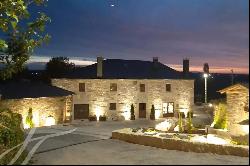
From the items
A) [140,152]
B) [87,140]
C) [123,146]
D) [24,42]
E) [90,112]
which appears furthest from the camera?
[90,112]

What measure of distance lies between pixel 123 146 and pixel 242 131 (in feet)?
24.0

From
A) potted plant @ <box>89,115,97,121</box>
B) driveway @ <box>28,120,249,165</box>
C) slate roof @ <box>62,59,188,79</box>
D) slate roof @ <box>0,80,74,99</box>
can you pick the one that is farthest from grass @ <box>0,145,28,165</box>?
slate roof @ <box>62,59,188,79</box>

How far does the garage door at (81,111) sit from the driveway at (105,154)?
36.1 ft

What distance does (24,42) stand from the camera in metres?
16.8

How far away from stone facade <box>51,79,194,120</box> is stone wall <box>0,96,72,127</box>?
2939mm

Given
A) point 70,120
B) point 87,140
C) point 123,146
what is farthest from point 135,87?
point 123,146

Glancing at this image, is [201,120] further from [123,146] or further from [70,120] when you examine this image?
[123,146]

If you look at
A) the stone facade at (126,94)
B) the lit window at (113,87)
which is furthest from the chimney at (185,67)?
the lit window at (113,87)

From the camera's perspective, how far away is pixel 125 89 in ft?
128

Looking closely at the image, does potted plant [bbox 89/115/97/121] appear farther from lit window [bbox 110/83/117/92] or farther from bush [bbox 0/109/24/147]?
bush [bbox 0/109/24/147]

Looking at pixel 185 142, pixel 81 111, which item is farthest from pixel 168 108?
pixel 185 142

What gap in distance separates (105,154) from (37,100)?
50.6ft

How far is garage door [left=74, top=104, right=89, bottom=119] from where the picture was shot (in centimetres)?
3791

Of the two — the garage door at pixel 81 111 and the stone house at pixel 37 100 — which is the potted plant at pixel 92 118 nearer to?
the garage door at pixel 81 111
